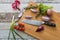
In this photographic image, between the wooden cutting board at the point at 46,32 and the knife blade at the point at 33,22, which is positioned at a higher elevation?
the knife blade at the point at 33,22

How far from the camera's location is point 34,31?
109cm

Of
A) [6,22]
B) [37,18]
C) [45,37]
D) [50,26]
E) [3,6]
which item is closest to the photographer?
[45,37]

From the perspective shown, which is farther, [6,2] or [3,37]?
[6,2]

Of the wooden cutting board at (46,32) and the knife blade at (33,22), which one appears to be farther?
the knife blade at (33,22)

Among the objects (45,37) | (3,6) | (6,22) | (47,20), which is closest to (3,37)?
(6,22)

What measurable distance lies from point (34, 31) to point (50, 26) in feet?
0.42

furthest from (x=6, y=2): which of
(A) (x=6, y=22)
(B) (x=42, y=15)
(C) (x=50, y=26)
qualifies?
(C) (x=50, y=26)

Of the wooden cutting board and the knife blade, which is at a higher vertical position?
the knife blade

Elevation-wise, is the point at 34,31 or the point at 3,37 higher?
the point at 34,31

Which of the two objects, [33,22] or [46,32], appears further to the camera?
[33,22]

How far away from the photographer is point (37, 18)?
1276 millimetres

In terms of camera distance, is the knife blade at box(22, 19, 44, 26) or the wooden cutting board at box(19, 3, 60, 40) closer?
the wooden cutting board at box(19, 3, 60, 40)

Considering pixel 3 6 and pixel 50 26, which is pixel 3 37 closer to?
pixel 3 6

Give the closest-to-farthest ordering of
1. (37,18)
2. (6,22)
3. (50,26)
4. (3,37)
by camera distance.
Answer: (50,26) → (37,18) → (3,37) → (6,22)
